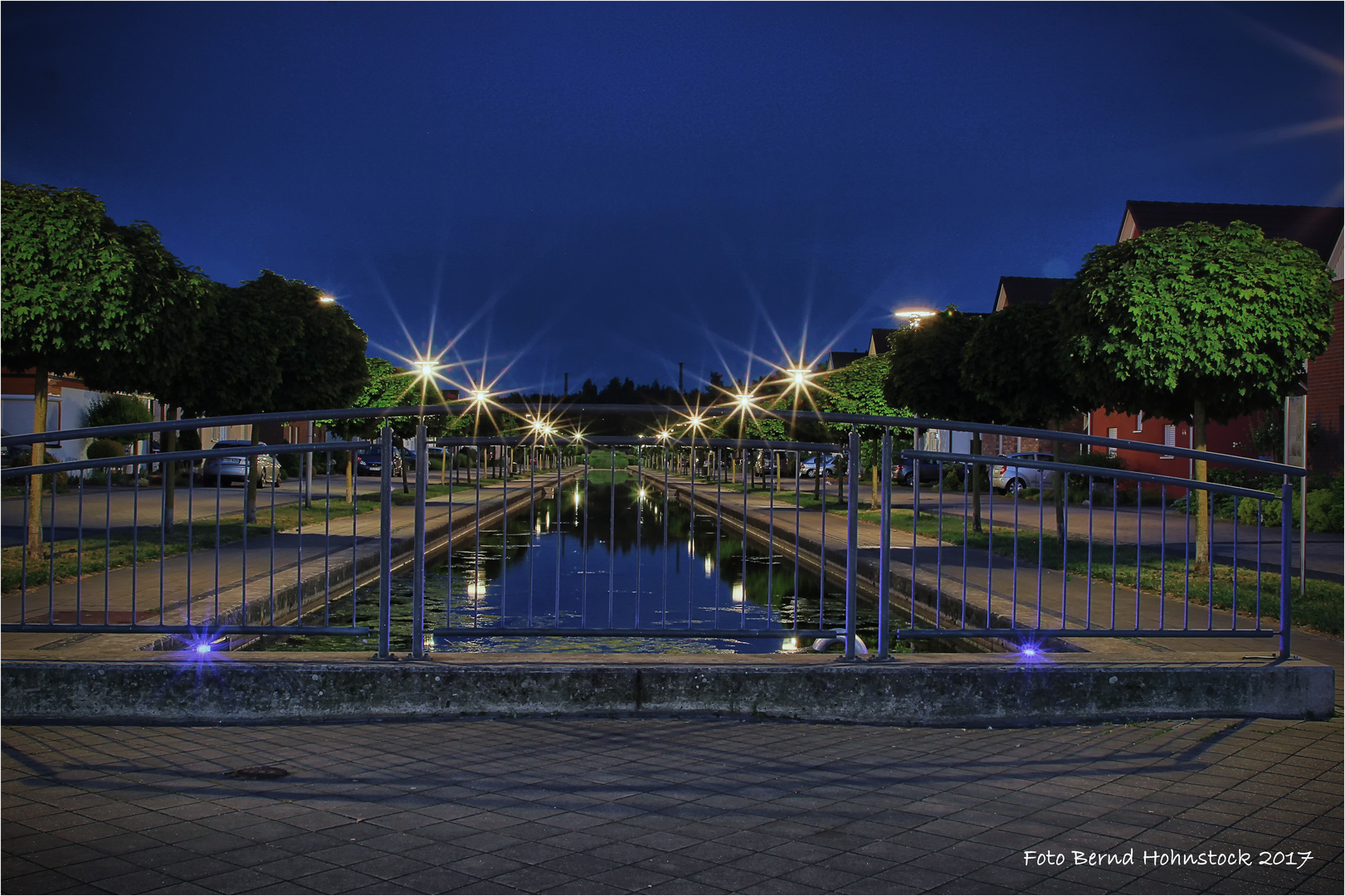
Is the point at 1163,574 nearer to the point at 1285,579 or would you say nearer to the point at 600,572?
the point at 1285,579

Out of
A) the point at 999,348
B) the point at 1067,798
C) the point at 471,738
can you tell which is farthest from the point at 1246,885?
the point at 999,348

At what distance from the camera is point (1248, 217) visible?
3838 centimetres

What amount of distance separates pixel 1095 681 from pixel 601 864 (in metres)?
3.41

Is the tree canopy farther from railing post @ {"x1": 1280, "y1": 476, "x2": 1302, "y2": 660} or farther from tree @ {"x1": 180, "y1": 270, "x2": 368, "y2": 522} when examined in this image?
railing post @ {"x1": 1280, "y1": 476, "x2": 1302, "y2": 660}

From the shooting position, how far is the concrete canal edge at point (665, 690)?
5566mm

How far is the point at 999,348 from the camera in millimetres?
17922

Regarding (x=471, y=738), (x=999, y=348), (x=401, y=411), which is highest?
(x=999, y=348)

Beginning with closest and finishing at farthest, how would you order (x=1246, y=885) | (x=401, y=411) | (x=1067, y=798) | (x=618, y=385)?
(x=1246, y=885) < (x=1067, y=798) < (x=401, y=411) < (x=618, y=385)

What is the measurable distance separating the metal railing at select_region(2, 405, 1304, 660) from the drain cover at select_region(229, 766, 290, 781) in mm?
1087

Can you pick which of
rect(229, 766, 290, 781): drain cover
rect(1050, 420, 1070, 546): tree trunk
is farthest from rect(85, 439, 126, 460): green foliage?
rect(229, 766, 290, 781): drain cover

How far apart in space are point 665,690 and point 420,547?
1472mm

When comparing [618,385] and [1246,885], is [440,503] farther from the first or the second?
[618,385]

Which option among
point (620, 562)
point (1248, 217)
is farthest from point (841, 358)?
Result: point (620, 562)

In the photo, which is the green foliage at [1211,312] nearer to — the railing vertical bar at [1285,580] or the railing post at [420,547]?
the railing vertical bar at [1285,580]
